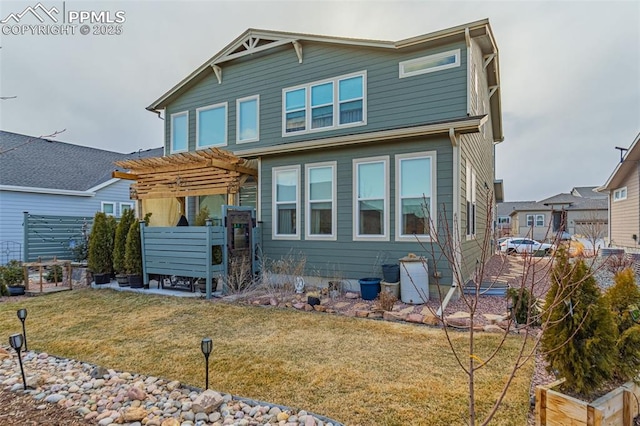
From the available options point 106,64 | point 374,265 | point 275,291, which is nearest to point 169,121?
point 106,64

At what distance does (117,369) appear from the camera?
3652 mm

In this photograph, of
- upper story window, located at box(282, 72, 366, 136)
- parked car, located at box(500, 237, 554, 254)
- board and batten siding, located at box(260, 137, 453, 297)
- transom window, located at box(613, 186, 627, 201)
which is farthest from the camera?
transom window, located at box(613, 186, 627, 201)

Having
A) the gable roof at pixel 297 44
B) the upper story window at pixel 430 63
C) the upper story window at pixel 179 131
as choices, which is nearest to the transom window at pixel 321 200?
the upper story window at pixel 430 63

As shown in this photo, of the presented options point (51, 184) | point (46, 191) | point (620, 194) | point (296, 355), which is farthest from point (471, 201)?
point (51, 184)

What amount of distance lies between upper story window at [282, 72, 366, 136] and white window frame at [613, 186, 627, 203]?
1525 centimetres

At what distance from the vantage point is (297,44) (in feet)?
29.2

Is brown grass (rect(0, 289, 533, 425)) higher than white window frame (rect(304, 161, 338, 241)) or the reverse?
the reverse

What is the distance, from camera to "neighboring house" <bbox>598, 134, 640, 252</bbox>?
45.8 ft

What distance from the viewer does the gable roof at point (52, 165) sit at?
13.5 m

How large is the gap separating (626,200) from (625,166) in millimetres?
1885

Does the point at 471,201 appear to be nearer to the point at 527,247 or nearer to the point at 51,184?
the point at 527,247

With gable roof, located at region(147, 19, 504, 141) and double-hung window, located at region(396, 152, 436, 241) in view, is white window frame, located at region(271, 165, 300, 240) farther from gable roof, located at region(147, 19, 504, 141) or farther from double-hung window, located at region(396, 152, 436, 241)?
Result: gable roof, located at region(147, 19, 504, 141)

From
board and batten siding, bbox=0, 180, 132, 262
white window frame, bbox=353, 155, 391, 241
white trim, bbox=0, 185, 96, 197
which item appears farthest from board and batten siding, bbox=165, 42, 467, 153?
board and batten siding, bbox=0, 180, 132, 262

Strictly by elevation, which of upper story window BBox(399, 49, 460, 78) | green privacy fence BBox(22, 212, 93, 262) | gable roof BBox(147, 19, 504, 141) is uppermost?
gable roof BBox(147, 19, 504, 141)
